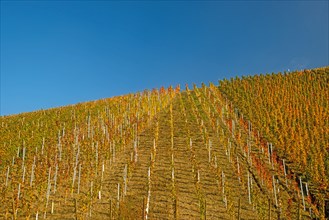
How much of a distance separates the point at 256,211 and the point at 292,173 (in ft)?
15.1

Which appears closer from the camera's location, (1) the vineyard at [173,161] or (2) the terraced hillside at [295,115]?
(1) the vineyard at [173,161]

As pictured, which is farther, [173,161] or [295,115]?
[295,115]

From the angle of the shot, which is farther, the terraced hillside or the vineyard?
the terraced hillside

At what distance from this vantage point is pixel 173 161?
1816 cm

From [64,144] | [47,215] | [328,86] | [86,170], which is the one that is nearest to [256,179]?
[86,170]

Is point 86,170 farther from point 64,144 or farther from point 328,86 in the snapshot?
point 328,86

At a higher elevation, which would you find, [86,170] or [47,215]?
[86,170]

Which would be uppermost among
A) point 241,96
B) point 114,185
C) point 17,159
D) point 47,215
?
point 241,96

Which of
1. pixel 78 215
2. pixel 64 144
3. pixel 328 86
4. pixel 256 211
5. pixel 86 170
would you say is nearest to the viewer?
pixel 78 215

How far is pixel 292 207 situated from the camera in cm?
1442

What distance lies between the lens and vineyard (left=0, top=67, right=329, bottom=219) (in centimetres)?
1384

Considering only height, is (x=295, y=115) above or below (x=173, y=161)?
above

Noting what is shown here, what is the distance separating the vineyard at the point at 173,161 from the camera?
13.8 m

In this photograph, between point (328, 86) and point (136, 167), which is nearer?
point (136, 167)
